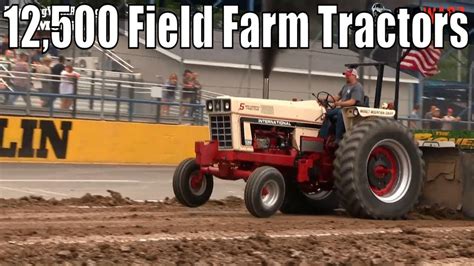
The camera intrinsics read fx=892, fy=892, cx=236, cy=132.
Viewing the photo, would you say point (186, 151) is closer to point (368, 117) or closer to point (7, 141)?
point (7, 141)

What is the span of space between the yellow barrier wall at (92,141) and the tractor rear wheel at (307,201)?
Result: 312 inches

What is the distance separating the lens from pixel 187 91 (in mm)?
20438

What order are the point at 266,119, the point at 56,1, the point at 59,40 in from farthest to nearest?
the point at 56,1, the point at 59,40, the point at 266,119

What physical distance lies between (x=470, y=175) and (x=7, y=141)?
9.89 meters

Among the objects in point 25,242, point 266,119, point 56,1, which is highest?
point 56,1

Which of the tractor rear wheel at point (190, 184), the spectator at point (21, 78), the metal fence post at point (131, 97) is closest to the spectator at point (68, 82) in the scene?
the spectator at point (21, 78)

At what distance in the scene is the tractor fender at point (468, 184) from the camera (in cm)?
1076

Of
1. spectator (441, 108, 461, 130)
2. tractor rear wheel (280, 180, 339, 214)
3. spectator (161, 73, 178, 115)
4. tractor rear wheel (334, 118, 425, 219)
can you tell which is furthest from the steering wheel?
spectator (441, 108, 461, 130)

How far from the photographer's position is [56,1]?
27.9m

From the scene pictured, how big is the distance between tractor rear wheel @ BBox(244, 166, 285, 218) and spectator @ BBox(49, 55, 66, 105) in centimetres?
973

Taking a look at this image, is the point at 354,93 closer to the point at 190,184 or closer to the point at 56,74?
the point at 190,184

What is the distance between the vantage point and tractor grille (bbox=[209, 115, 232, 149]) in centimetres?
995

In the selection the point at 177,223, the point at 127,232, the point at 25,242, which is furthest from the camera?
the point at 177,223

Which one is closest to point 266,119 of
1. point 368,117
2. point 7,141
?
point 368,117
